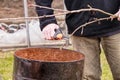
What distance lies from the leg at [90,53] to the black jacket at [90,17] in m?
0.09

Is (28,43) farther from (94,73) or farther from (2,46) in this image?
(94,73)

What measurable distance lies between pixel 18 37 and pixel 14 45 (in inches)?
5.9

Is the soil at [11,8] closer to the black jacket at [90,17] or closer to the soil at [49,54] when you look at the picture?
the black jacket at [90,17]

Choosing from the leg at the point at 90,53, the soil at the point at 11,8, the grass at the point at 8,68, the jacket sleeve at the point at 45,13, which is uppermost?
the jacket sleeve at the point at 45,13

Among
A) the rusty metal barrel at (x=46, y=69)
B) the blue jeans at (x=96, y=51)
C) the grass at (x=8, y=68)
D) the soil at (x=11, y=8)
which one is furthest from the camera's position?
the soil at (x=11, y=8)

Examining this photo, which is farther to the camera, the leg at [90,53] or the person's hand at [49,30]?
the leg at [90,53]

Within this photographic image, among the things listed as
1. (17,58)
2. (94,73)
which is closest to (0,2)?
(94,73)

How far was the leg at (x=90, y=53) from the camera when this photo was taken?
3877 mm

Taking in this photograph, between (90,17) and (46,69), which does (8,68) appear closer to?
(90,17)

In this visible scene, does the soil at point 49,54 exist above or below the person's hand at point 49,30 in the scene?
below

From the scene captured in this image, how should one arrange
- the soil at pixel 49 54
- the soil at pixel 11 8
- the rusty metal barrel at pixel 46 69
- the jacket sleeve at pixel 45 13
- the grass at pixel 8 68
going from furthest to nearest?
the soil at pixel 11 8
the grass at pixel 8 68
the jacket sleeve at pixel 45 13
the soil at pixel 49 54
the rusty metal barrel at pixel 46 69

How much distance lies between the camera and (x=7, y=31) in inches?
299

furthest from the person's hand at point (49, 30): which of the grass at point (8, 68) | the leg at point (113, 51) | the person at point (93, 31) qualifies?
the grass at point (8, 68)

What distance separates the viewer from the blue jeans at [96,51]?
12.7ft
